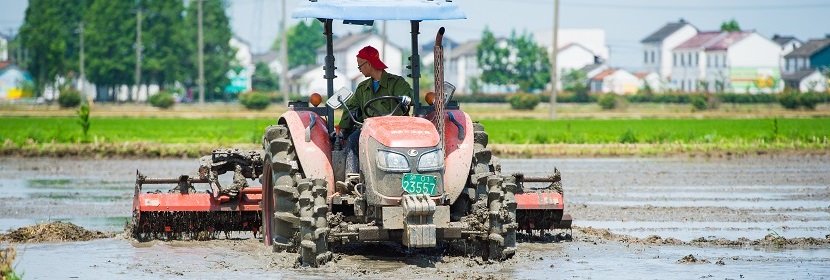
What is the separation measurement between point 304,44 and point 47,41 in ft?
251

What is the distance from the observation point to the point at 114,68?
10106cm

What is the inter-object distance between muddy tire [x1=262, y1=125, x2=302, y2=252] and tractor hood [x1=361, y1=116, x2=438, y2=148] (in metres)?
0.88

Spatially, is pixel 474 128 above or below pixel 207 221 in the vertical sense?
above

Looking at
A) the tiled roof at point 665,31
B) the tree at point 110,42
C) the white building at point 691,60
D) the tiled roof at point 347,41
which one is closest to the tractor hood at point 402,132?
the tree at point 110,42

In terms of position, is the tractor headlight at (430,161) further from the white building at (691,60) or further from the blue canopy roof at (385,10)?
the white building at (691,60)

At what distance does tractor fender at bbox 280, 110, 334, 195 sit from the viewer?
39.6ft

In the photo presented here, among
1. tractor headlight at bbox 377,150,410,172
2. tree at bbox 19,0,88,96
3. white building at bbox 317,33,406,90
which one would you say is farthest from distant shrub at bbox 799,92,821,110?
tractor headlight at bbox 377,150,410,172

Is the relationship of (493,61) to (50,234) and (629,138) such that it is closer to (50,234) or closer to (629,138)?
(629,138)

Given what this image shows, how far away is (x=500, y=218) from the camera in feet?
38.6

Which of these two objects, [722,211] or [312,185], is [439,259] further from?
[722,211]

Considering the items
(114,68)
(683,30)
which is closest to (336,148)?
(114,68)

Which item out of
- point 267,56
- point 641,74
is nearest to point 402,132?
point 641,74

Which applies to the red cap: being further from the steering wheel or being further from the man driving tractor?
the steering wheel

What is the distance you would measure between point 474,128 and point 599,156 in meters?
19.8
